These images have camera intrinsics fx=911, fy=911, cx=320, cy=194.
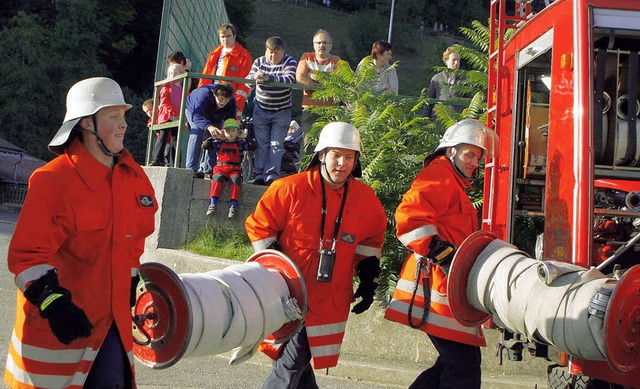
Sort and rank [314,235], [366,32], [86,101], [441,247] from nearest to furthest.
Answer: [86,101]
[441,247]
[314,235]
[366,32]

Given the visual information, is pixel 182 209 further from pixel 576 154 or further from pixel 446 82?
pixel 576 154

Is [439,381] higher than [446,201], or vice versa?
[446,201]

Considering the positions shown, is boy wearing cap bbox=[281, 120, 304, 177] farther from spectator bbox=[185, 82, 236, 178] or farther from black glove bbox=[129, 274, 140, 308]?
black glove bbox=[129, 274, 140, 308]

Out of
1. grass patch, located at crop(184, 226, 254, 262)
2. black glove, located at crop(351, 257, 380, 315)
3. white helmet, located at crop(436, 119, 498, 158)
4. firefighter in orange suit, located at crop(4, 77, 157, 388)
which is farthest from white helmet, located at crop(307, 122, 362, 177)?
grass patch, located at crop(184, 226, 254, 262)

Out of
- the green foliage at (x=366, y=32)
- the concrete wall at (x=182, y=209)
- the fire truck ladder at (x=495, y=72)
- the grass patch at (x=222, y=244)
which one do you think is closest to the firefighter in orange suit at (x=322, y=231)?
the fire truck ladder at (x=495, y=72)

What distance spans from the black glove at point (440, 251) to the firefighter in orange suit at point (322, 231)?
52 cm

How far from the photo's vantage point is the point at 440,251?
17.4 feet

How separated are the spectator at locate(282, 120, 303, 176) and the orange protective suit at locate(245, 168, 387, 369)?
555 cm

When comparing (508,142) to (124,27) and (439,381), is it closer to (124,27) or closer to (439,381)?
(439,381)

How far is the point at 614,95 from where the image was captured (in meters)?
6.14

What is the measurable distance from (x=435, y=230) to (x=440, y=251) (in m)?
0.17

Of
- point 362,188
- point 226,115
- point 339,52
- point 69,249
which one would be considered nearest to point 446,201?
point 362,188

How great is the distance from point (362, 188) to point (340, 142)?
0.37 m

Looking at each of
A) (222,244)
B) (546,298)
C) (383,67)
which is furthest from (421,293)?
(383,67)
